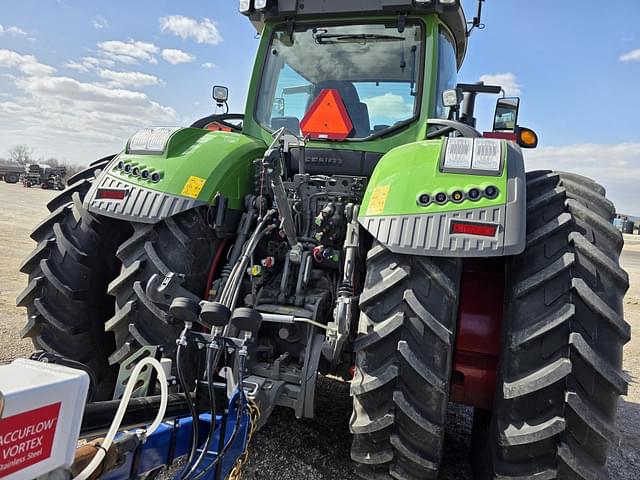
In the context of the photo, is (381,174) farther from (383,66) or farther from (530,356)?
(383,66)

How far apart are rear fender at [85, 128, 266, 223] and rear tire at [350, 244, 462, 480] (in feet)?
3.85

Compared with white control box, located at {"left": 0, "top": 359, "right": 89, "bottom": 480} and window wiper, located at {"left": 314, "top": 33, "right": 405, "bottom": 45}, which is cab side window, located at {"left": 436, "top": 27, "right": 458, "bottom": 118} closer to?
window wiper, located at {"left": 314, "top": 33, "right": 405, "bottom": 45}

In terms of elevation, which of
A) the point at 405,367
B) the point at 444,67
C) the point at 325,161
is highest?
the point at 444,67

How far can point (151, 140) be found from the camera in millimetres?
2936

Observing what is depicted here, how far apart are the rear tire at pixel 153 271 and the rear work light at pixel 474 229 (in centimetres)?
142

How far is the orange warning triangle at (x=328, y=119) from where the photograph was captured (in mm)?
3248

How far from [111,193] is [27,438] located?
1.94 metres

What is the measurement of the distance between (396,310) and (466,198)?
1.85ft

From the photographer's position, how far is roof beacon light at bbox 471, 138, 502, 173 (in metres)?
2.19

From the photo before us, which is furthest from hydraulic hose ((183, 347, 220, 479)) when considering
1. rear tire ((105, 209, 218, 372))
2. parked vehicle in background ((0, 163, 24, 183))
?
parked vehicle in background ((0, 163, 24, 183))

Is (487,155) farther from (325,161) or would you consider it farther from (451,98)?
(325,161)

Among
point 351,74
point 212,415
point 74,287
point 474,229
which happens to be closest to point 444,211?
point 474,229

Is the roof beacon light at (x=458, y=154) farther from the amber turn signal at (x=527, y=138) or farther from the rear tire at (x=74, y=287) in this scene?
the rear tire at (x=74, y=287)

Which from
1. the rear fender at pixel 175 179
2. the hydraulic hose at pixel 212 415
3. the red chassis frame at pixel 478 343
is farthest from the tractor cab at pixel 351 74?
the hydraulic hose at pixel 212 415
